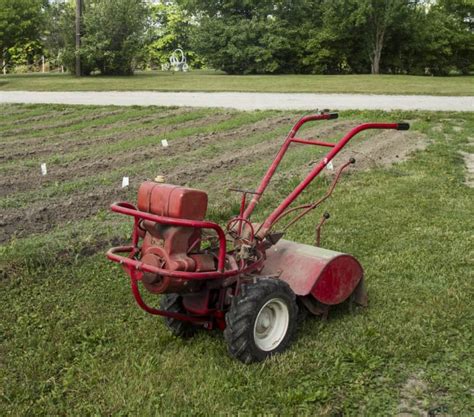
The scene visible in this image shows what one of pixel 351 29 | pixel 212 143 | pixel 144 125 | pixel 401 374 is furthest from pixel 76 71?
pixel 401 374

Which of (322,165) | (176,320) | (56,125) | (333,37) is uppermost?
(333,37)

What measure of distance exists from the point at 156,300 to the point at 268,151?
5.63m

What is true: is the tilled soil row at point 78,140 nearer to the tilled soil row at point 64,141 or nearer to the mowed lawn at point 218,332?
the tilled soil row at point 64,141

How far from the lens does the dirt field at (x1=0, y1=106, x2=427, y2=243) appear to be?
643 cm

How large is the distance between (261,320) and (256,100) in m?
14.5

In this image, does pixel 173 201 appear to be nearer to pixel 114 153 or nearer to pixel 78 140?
pixel 114 153

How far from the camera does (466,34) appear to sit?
119ft

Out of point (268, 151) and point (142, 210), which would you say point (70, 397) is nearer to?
point (142, 210)

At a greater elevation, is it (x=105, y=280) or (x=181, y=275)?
(x=181, y=275)

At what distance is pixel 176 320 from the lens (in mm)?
3732

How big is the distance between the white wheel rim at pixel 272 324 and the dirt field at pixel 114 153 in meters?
2.70

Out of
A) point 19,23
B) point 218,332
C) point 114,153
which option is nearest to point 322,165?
point 218,332

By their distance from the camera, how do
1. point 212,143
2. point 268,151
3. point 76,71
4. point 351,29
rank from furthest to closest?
point 351,29 < point 76,71 < point 212,143 < point 268,151

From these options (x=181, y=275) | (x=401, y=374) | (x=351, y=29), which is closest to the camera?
(x=181, y=275)
